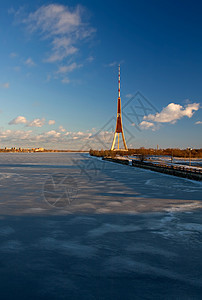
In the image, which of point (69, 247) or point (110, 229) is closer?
point (69, 247)

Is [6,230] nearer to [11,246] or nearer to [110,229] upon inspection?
[11,246]

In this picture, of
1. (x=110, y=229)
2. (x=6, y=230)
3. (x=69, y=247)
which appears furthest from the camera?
(x=110, y=229)

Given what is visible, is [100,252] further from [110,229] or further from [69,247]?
[110,229]

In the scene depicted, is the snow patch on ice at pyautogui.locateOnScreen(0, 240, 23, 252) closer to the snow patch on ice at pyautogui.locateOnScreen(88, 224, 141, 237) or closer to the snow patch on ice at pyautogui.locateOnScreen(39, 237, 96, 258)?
the snow patch on ice at pyautogui.locateOnScreen(39, 237, 96, 258)

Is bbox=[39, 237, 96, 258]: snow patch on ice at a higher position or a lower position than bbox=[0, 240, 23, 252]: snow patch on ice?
higher

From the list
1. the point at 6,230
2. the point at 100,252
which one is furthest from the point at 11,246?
the point at 100,252

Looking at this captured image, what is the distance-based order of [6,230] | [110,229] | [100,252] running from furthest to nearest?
1. [110,229]
2. [6,230]
3. [100,252]

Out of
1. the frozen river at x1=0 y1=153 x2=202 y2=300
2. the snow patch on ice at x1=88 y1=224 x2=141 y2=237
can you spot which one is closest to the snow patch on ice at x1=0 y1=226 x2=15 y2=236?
the frozen river at x1=0 y1=153 x2=202 y2=300

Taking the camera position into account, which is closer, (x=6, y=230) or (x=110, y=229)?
(x=6, y=230)

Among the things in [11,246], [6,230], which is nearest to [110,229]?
[11,246]

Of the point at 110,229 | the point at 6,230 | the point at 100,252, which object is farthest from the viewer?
the point at 110,229

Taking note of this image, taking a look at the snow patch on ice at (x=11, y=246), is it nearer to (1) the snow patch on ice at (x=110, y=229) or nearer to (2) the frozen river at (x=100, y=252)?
(2) the frozen river at (x=100, y=252)

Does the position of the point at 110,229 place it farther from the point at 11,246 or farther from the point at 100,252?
the point at 11,246

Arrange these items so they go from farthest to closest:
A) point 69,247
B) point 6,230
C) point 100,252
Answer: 1. point 6,230
2. point 69,247
3. point 100,252
